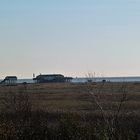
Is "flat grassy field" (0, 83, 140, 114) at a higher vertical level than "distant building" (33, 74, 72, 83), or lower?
lower

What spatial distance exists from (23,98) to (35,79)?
165 metres

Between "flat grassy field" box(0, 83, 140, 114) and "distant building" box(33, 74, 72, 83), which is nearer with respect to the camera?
"flat grassy field" box(0, 83, 140, 114)

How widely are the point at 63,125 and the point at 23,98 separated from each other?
5.22m

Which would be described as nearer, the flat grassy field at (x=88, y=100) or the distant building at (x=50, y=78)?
the flat grassy field at (x=88, y=100)

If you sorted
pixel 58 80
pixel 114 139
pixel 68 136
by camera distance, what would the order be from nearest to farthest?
pixel 114 139
pixel 68 136
pixel 58 80

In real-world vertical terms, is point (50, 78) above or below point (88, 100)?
above

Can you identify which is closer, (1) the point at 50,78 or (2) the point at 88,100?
(2) the point at 88,100

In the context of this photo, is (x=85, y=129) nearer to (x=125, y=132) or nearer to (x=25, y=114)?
(x=125, y=132)

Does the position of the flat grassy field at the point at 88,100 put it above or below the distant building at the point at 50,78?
below

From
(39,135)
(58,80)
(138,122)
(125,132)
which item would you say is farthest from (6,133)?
(58,80)

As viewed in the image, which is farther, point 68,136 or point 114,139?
point 68,136

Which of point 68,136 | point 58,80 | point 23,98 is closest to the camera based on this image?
point 68,136

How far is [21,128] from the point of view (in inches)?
539

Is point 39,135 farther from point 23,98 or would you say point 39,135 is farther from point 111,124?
point 23,98
